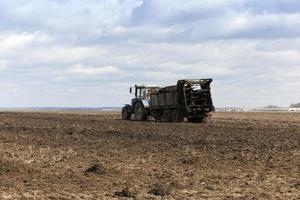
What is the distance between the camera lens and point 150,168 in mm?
14922

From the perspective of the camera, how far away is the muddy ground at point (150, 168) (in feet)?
Result: 37.9

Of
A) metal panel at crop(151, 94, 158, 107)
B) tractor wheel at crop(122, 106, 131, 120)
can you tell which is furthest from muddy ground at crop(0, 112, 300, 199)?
tractor wheel at crop(122, 106, 131, 120)

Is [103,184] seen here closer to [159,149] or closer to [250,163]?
[250,163]

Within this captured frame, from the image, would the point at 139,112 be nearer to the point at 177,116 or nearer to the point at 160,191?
the point at 177,116

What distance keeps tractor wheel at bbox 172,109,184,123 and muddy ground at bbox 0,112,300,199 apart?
14.2 metres

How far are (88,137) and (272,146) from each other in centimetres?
817

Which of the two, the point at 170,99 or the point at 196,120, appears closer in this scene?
the point at 170,99

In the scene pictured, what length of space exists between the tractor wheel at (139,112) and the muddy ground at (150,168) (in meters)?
18.4

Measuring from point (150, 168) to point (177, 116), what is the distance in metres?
22.9

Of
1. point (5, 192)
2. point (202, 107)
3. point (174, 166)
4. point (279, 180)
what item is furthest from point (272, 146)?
point (202, 107)

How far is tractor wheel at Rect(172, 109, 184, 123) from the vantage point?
3766cm

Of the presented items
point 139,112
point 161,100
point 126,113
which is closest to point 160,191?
point 161,100

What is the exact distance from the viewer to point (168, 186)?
1212 centimetres

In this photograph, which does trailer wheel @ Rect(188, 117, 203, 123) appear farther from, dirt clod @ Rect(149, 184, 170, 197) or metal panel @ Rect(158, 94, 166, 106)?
dirt clod @ Rect(149, 184, 170, 197)
